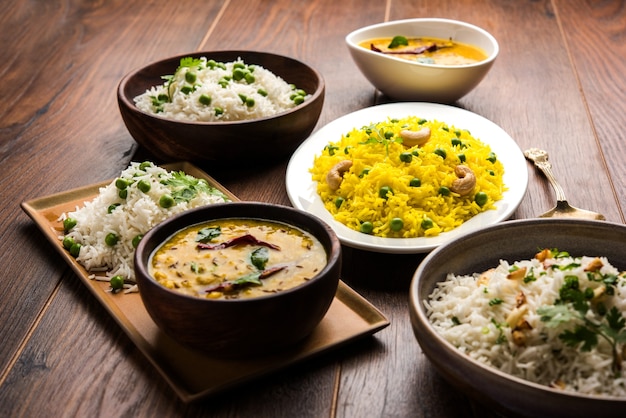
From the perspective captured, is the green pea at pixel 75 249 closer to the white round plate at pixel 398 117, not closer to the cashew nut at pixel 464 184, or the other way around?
the white round plate at pixel 398 117

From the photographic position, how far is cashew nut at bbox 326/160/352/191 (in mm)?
2420

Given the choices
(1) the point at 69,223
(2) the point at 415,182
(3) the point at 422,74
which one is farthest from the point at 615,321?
(3) the point at 422,74

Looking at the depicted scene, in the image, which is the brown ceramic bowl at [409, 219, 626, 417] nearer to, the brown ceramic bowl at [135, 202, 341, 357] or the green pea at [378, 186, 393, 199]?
the brown ceramic bowl at [135, 202, 341, 357]

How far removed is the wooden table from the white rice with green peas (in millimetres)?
207

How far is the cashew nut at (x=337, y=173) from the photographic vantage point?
242cm

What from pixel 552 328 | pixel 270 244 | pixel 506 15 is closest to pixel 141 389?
pixel 270 244

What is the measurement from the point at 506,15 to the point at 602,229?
8.59 feet

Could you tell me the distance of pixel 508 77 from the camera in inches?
142

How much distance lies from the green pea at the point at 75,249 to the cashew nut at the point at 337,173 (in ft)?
2.53

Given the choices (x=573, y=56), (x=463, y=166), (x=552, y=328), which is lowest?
(x=573, y=56)

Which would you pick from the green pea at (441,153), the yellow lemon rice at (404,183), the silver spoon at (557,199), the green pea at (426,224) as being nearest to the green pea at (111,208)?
the yellow lemon rice at (404,183)

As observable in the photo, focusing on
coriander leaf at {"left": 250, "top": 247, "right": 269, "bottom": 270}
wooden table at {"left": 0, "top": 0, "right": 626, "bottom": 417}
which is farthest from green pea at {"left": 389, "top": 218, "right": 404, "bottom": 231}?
coriander leaf at {"left": 250, "top": 247, "right": 269, "bottom": 270}

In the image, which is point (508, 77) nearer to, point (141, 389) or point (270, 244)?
point (270, 244)

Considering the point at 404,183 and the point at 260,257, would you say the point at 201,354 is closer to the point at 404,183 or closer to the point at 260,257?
the point at 260,257
